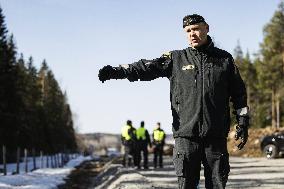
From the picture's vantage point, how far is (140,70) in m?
5.08

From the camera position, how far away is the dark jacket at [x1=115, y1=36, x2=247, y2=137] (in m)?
4.81

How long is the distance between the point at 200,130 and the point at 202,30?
913mm

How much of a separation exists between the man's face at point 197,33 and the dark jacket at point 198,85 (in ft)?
0.21

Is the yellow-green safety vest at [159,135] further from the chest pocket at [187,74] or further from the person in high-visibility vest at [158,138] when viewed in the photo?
the chest pocket at [187,74]

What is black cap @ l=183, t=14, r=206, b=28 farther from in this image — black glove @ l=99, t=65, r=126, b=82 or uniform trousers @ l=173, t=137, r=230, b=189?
uniform trousers @ l=173, t=137, r=230, b=189

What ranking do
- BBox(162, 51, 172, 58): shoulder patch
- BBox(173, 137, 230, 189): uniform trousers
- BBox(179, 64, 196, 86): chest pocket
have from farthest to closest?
BBox(162, 51, 172, 58): shoulder patch, BBox(179, 64, 196, 86): chest pocket, BBox(173, 137, 230, 189): uniform trousers

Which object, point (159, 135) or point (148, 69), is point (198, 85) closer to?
point (148, 69)

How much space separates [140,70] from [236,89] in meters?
0.90

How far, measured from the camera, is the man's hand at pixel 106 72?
5.02 metres

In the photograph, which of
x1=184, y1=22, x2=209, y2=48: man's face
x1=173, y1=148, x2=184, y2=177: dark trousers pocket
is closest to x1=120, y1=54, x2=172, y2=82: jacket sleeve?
x1=184, y1=22, x2=209, y2=48: man's face

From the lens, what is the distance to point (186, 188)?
4.85m

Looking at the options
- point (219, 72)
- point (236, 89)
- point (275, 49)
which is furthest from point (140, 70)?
point (275, 49)

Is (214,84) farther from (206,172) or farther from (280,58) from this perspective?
(280,58)

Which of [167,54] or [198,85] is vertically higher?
[167,54]
